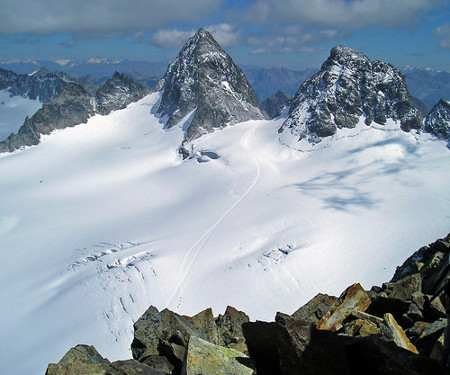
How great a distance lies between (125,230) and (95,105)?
10469 cm

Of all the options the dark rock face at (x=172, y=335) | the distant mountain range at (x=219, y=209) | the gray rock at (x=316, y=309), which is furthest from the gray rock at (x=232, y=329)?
the distant mountain range at (x=219, y=209)

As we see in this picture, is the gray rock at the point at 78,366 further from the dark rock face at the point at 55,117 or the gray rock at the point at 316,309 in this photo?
the dark rock face at the point at 55,117

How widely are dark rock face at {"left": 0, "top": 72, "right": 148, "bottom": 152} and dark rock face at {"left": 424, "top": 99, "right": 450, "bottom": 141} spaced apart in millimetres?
120890

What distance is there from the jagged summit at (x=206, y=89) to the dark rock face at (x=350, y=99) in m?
24.5

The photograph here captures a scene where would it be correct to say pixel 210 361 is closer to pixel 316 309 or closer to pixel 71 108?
pixel 316 309

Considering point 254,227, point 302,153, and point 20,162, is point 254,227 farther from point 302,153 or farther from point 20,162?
point 20,162

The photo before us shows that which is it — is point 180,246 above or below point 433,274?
below

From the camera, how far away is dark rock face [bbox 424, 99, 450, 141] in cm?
6844

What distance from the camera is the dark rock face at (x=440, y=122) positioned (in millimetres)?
68438

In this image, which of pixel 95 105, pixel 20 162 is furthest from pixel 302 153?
pixel 95 105

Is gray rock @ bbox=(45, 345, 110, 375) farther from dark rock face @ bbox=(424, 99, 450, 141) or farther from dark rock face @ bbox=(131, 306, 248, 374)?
dark rock face @ bbox=(424, 99, 450, 141)

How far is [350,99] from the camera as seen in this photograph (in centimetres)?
7850

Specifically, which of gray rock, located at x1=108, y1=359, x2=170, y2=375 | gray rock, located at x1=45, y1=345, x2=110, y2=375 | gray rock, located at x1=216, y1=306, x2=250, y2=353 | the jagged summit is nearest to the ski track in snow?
gray rock, located at x1=216, y1=306, x2=250, y2=353

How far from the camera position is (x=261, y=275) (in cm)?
4056
